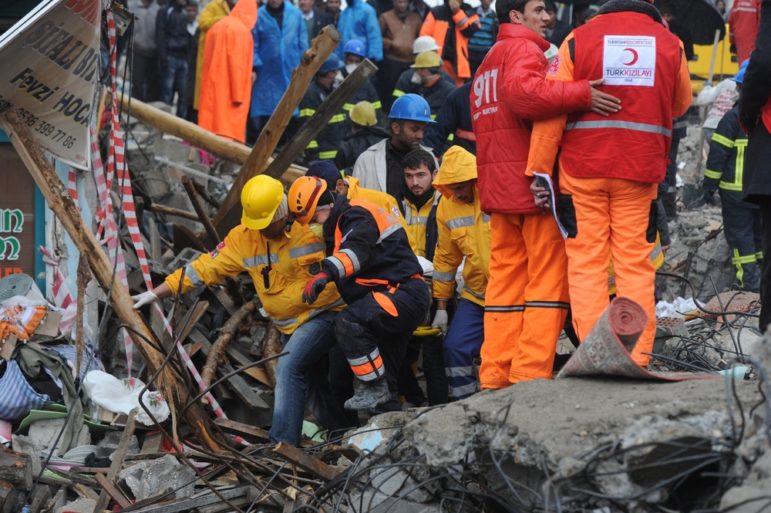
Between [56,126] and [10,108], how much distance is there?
35 cm

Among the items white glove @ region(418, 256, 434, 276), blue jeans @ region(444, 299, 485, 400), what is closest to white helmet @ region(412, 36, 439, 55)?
white glove @ region(418, 256, 434, 276)

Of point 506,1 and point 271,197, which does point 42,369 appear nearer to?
point 271,197

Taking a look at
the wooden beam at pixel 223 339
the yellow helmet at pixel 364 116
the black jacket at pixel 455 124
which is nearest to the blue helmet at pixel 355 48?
the yellow helmet at pixel 364 116

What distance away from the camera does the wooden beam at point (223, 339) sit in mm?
8273

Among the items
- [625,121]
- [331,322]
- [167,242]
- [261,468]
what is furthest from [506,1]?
[167,242]

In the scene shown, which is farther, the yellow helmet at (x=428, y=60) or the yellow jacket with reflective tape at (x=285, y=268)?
the yellow helmet at (x=428, y=60)

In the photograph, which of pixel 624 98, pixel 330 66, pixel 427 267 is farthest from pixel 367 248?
pixel 330 66

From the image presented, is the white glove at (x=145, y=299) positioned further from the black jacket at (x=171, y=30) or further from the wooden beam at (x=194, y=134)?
the black jacket at (x=171, y=30)

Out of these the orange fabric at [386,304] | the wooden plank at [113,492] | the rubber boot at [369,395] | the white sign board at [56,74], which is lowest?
the wooden plank at [113,492]

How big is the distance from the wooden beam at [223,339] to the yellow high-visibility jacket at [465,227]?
1963mm

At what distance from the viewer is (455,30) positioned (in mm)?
13352

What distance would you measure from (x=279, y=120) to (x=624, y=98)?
4.25 metres

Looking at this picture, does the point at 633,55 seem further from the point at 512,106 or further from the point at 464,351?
the point at 464,351

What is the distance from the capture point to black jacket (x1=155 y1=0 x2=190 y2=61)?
14.2 m
